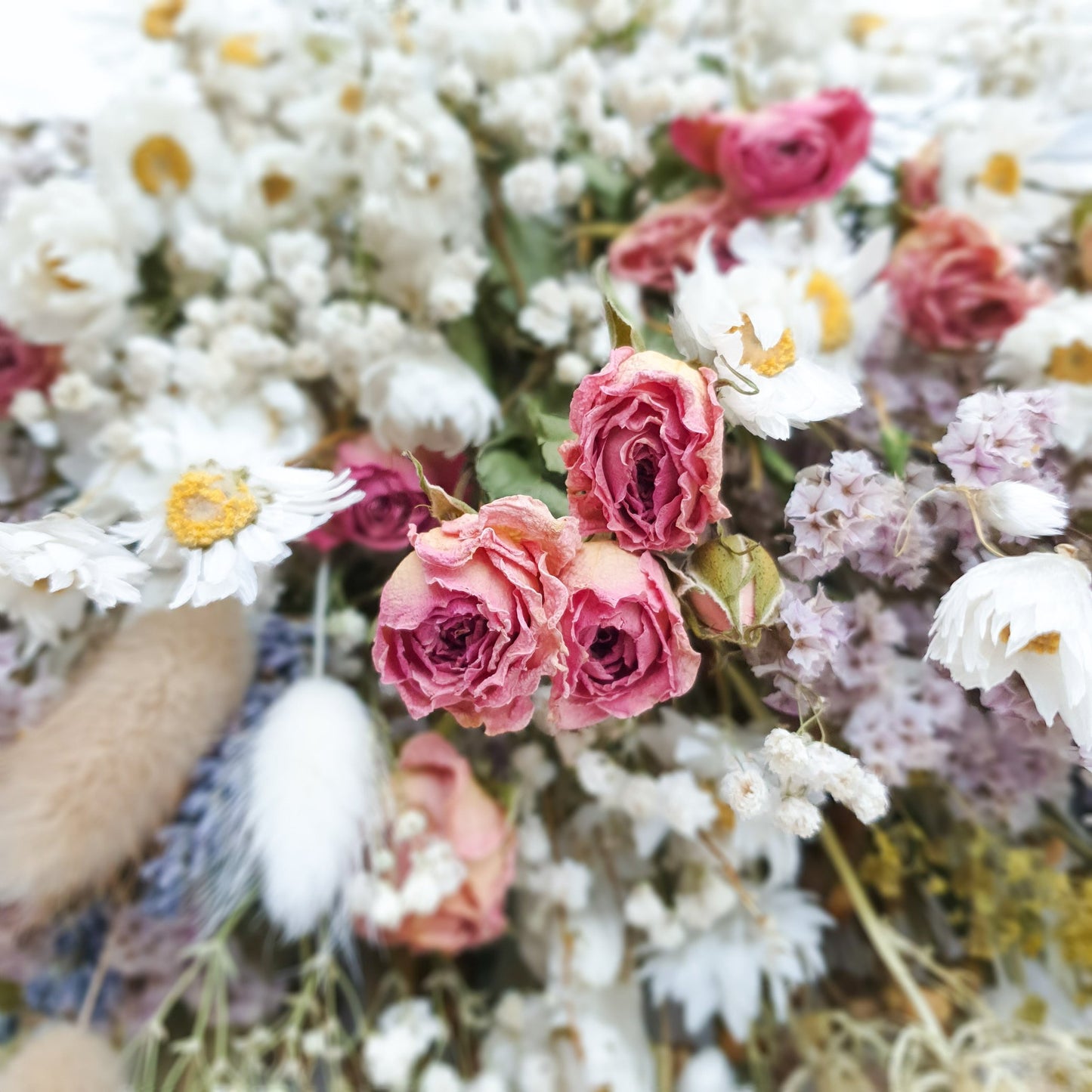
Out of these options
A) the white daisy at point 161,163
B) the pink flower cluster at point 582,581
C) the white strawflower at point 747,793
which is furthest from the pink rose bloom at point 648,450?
the white daisy at point 161,163

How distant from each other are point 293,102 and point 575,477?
1.84 feet

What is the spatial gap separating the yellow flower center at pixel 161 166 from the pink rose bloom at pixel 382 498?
30 centimetres

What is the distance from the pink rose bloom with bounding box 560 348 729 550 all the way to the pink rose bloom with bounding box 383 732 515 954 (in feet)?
0.97

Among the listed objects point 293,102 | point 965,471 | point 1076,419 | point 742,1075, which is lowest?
point 742,1075

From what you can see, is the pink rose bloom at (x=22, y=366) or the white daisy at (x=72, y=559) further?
the pink rose bloom at (x=22, y=366)

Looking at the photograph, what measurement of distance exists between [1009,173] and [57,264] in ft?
2.46

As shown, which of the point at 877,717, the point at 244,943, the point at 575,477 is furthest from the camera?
the point at 244,943

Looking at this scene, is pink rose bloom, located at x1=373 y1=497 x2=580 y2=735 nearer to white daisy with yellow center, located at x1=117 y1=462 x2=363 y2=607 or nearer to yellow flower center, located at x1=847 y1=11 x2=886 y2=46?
white daisy with yellow center, located at x1=117 y1=462 x2=363 y2=607

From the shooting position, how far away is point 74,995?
0.59 meters

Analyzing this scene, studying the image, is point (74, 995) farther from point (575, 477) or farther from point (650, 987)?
point (575, 477)

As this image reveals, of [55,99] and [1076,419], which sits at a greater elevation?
[55,99]

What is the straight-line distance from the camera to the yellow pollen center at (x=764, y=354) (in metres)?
0.35

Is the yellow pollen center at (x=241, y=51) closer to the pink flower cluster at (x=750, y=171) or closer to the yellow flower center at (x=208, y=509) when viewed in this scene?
the pink flower cluster at (x=750, y=171)

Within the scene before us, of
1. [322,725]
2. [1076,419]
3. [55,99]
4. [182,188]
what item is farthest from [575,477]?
[55,99]
